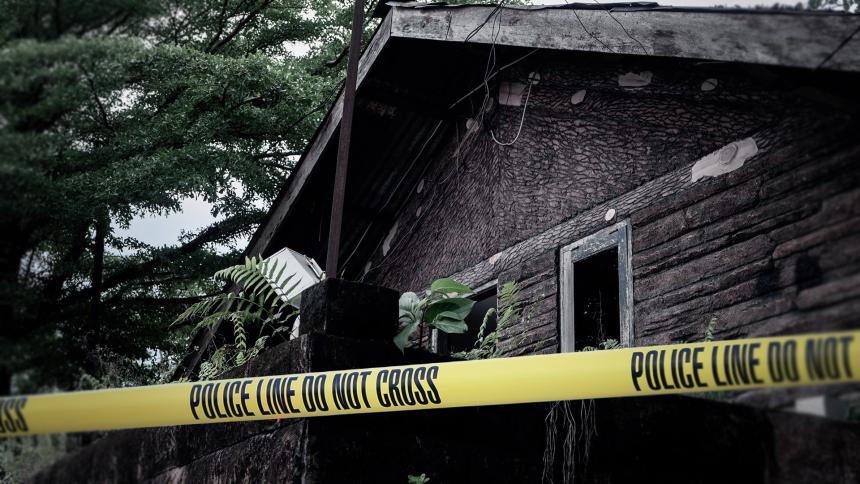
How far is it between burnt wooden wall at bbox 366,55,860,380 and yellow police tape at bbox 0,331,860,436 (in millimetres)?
308

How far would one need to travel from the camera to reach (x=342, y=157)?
4793 millimetres

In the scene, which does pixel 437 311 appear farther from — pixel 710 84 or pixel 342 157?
pixel 710 84

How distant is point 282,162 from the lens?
11.4m

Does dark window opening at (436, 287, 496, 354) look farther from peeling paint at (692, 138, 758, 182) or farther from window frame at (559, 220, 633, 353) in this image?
peeling paint at (692, 138, 758, 182)

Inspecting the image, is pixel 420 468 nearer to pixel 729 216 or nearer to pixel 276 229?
pixel 729 216

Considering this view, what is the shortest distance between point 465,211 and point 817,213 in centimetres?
429

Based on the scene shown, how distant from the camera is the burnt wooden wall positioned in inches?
171

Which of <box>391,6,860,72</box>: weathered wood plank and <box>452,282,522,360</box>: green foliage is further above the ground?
<box>391,6,860,72</box>: weathered wood plank

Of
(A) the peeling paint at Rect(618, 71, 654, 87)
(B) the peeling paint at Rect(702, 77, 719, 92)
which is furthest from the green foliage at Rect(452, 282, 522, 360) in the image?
(B) the peeling paint at Rect(702, 77, 719, 92)

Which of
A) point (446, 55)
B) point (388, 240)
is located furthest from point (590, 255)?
point (388, 240)

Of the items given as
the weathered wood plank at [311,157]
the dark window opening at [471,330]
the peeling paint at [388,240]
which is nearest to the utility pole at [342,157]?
the weathered wood plank at [311,157]

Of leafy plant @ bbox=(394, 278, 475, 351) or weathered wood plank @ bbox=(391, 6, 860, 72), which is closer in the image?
weathered wood plank @ bbox=(391, 6, 860, 72)

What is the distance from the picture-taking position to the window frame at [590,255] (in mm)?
5578

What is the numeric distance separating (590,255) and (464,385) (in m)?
2.88
